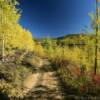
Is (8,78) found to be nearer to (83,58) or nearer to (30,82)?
(30,82)

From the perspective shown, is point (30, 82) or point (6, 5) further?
point (6, 5)

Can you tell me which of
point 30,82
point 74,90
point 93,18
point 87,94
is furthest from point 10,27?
point 87,94

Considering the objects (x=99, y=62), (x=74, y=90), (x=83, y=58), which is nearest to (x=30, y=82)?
(x=74, y=90)

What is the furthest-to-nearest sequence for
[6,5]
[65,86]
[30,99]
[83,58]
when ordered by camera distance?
[83,58] < [6,5] < [65,86] < [30,99]

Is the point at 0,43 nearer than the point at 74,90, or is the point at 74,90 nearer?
the point at 74,90

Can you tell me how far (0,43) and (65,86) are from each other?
12643 millimetres

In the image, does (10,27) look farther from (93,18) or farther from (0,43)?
(93,18)

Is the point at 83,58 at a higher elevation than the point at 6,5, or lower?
lower

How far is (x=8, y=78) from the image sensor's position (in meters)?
26.2

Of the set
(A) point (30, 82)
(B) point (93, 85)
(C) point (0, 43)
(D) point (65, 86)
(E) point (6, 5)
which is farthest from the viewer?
(C) point (0, 43)

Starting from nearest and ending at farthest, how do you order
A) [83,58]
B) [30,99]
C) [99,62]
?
[30,99], [83,58], [99,62]

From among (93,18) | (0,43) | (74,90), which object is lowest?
(74,90)

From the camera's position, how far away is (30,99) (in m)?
18.5

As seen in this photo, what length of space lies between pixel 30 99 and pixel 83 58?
31335mm
